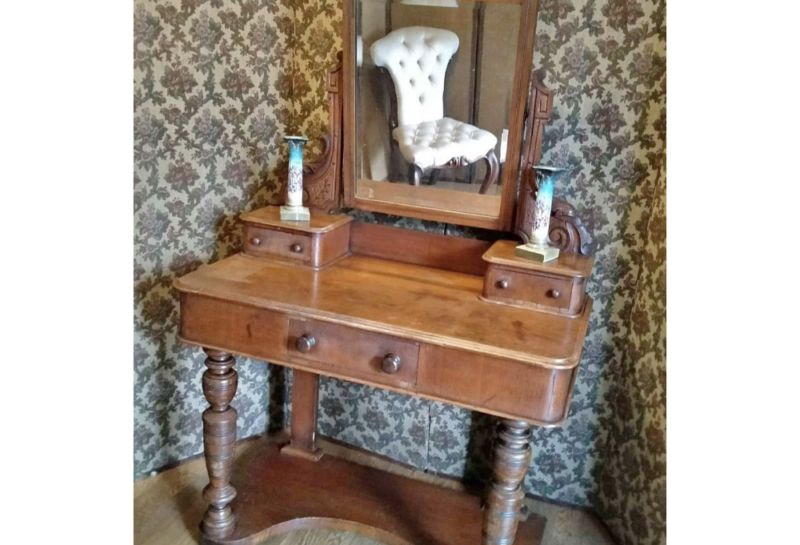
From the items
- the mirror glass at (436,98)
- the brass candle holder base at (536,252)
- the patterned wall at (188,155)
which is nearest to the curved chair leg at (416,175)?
the mirror glass at (436,98)

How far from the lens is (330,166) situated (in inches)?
70.1

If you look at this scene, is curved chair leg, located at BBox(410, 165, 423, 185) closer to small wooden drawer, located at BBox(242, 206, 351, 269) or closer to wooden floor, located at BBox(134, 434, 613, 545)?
small wooden drawer, located at BBox(242, 206, 351, 269)

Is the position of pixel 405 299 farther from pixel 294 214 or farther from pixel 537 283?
→ pixel 294 214

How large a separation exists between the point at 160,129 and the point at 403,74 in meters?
0.75

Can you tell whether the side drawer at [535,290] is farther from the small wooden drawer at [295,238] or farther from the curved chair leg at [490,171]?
the small wooden drawer at [295,238]

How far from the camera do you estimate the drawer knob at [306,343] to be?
4.53 feet

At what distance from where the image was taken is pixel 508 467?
4.42 feet

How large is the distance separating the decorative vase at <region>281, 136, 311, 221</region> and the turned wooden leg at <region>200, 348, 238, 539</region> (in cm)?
44

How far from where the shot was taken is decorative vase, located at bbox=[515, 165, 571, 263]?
1.48 meters

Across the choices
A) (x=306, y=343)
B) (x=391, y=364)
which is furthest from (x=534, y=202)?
(x=306, y=343)

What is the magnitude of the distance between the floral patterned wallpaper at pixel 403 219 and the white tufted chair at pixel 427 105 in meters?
0.20

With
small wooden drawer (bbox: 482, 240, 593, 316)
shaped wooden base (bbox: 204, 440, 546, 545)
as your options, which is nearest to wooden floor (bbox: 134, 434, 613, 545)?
shaped wooden base (bbox: 204, 440, 546, 545)

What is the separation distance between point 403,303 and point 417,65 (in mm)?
658

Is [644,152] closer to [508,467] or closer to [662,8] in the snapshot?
[662,8]
